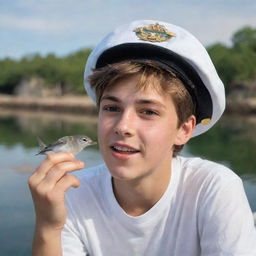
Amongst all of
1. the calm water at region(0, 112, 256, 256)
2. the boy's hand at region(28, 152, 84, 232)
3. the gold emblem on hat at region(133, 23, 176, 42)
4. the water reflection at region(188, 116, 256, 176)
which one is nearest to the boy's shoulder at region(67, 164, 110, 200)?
the boy's hand at region(28, 152, 84, 232)

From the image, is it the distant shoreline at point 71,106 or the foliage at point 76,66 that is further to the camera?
the foliage at point 76,66

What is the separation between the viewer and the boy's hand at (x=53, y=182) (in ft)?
5.32

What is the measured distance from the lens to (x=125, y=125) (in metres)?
1.77

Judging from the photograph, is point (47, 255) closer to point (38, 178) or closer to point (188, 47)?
point (38, 178)

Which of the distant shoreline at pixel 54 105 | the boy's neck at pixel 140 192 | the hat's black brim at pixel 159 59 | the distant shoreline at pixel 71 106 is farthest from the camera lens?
the distant shoreline at pixel 54 105

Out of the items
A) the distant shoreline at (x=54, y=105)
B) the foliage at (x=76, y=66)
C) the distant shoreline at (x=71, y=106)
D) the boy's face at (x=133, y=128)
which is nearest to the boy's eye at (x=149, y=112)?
the boy's face at (x=133, y=128)

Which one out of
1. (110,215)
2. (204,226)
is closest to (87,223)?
(110,215)

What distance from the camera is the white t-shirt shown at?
189cm

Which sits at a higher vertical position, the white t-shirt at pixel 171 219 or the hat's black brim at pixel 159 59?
the hat's black brim at pixel 159 59

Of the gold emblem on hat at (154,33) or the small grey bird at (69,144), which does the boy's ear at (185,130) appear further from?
the small grey bird at (69,144)

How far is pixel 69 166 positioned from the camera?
5.29ft

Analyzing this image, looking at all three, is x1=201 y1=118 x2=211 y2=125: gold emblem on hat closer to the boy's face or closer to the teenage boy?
the teenage boy

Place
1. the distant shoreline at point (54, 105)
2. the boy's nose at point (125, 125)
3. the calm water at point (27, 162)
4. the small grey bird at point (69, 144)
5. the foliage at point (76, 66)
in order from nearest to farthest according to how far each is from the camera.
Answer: the small grey bird at point (69, 144) < the boy's nose at point (125, 125) < the calm water at point (27, 162) < the foliage at point (76, 66) < the distant shoreline at point (54, 105)

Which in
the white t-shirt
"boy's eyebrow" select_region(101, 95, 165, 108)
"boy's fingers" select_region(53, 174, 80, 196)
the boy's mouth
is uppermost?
"boy's eyebrow" select_region(101, 95, 165, 108)
